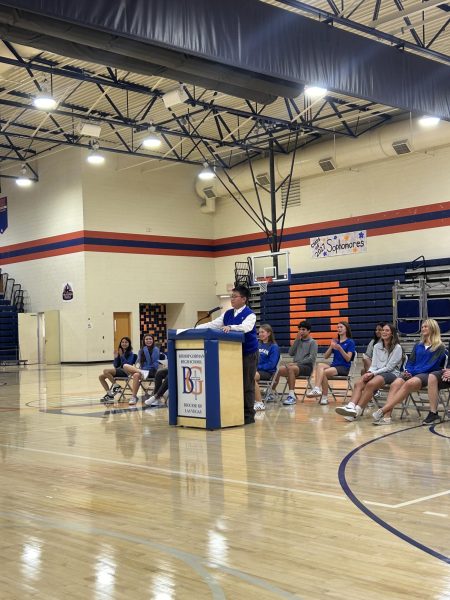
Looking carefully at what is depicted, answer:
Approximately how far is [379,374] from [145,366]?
4112 millimetres

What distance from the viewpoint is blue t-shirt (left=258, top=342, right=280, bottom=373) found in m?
10.5

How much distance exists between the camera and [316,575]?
3266 millimetres

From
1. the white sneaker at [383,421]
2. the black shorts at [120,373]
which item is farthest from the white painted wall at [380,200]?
the white sneaker at [383,421]

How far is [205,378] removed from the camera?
8.22 metres

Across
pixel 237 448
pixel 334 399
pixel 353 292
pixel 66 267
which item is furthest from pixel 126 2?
pixel 66 267

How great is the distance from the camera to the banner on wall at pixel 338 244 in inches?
928

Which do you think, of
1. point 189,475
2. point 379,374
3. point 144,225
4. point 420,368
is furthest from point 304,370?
point 144,225

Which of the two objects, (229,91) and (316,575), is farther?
(229,91)

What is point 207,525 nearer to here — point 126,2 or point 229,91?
point 126,2

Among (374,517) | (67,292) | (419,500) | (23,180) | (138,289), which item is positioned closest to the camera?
(374,517)

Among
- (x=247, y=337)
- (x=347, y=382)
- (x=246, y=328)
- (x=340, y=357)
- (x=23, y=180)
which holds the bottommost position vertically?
(x=347, y=382)

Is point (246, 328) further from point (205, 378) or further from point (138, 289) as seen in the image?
point (138, 289)

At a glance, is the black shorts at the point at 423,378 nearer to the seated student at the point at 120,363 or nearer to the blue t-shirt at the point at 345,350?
the blue t-shirt at the point at 345,350

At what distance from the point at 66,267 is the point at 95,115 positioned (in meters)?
6.33
